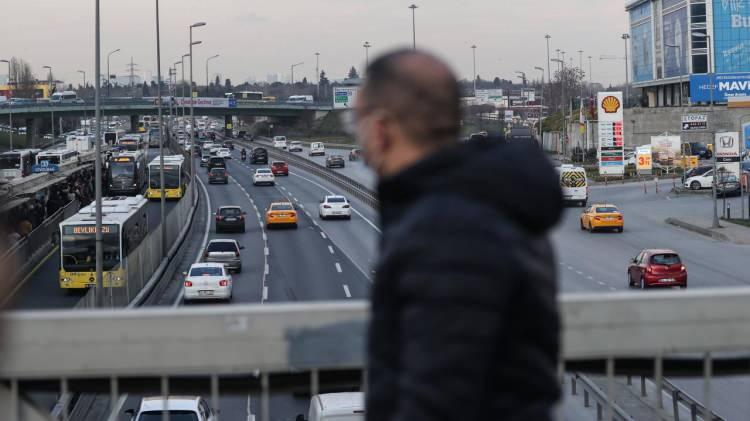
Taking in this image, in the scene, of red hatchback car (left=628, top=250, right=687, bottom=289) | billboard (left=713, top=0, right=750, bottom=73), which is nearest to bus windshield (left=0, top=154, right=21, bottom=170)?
red hatchback car (left=628, top=250, right=687, bottom=289)

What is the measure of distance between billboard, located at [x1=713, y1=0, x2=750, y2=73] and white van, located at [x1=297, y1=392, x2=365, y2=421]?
94796mm

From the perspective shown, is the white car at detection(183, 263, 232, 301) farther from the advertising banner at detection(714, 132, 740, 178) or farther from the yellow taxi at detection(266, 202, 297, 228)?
Result: the advertising banner at detection(714, 132, 740, 178)

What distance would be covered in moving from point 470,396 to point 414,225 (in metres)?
0.38

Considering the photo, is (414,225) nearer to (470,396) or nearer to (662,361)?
(470,396)

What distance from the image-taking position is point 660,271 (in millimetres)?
32781

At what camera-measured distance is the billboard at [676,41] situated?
103312 mm

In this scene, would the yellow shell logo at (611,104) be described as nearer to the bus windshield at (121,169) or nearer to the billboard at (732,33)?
the bus windshield at (121,169)

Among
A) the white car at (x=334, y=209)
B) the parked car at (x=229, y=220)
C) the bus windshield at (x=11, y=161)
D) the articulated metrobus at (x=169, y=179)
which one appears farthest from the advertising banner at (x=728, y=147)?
the bus windshield at (x=11, y=161)

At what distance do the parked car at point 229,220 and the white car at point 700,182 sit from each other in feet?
96.1

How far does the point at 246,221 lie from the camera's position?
187ft

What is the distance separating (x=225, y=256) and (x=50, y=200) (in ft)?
57.7

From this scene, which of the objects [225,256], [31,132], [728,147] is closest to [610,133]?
[728,147]

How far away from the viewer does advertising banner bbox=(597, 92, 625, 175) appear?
68.7m

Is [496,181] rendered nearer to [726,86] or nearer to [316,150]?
[726,86]
